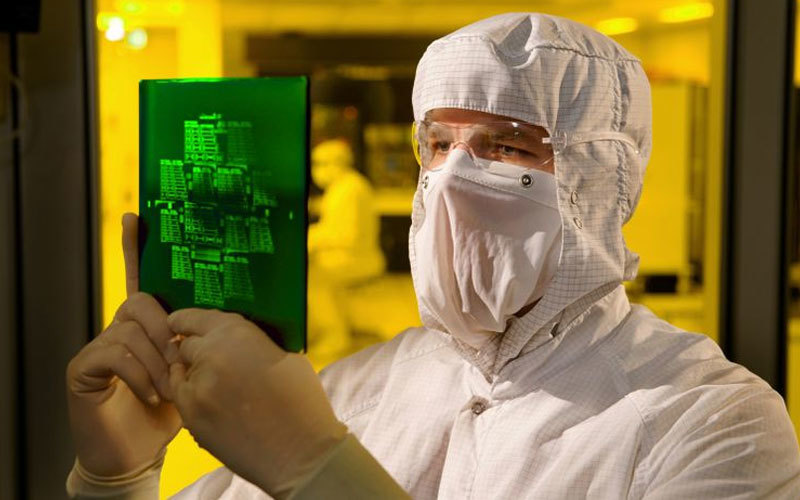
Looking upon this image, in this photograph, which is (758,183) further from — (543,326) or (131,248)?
(131,248)

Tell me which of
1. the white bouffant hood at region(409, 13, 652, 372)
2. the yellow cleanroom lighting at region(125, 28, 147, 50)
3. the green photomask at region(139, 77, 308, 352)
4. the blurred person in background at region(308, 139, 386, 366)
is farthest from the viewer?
the blurred person in background at region(308, 139, 386, 366)

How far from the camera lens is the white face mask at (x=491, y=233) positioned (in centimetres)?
117

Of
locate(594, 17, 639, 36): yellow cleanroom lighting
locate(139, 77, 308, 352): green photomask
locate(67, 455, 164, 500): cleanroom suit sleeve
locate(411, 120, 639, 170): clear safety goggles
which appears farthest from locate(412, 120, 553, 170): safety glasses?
locate(594, 17, 639, 36): yellow cleanroom lighting

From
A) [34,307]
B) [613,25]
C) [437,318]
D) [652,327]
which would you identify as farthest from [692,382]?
[34,307]

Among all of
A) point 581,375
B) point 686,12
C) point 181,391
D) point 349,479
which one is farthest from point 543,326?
point 686,12

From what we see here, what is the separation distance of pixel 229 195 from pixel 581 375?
0.50m

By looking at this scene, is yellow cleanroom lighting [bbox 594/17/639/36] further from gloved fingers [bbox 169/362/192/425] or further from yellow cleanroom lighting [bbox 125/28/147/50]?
gloved fingers [bbox 169/362/192/425]

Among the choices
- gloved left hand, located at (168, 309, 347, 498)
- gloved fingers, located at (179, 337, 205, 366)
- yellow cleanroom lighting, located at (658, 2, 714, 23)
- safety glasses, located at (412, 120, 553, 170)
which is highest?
yellow cleanroom lighting, located at (658, 2, 714, 23)

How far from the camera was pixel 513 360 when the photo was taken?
4.06ft

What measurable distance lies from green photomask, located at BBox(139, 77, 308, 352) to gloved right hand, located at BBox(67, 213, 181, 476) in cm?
→ 4

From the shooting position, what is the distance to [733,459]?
1049mm

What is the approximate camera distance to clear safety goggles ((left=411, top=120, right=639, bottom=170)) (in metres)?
1.17

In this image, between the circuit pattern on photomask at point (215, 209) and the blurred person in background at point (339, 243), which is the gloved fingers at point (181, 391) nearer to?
the circuit pattern on photomask at point (215, 209)

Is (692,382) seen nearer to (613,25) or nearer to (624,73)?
(624,73)
